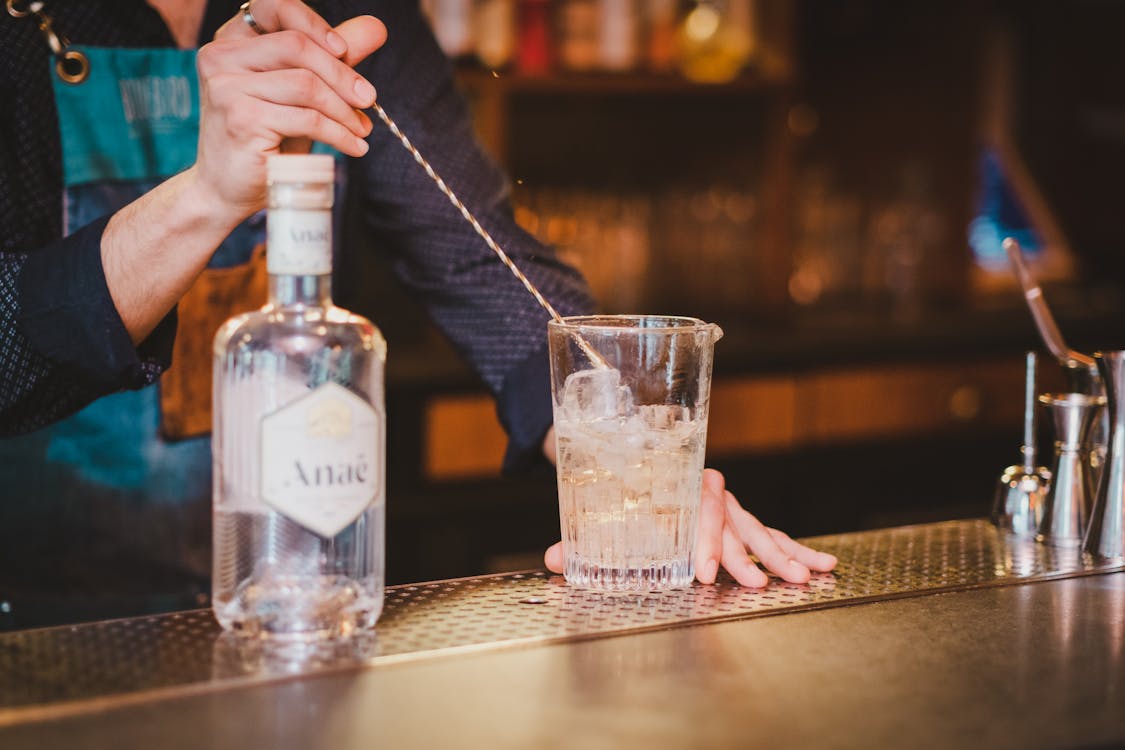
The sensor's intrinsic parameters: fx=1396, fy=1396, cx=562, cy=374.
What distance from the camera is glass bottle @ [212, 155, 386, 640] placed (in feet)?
2.83

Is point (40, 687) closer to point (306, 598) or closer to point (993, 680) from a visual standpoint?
point (306, 598)

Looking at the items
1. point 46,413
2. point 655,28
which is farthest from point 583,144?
point 46,413

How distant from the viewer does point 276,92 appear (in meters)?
0.99

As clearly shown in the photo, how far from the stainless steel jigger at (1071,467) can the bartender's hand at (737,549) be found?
0.24 m

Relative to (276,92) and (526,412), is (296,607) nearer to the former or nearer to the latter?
(276,92)

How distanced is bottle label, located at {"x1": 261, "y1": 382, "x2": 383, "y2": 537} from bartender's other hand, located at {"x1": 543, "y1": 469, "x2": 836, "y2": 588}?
27 cm

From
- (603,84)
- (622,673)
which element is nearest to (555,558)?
(622,673)

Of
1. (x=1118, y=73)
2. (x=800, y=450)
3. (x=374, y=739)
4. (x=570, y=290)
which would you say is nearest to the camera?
(x=374, y=739)

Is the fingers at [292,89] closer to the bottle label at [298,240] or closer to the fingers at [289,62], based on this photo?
the fingers at [289,62]

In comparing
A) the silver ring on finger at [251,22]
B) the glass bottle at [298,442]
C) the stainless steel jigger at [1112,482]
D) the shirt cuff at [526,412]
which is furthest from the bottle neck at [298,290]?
the stainless steel jigger at [1112,482]

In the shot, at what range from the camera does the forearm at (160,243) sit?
108cm

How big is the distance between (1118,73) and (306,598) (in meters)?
3.51

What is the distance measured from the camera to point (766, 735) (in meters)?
0.77

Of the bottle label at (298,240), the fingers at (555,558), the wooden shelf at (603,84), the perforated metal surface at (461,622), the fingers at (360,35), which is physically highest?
the wooden shelf at (603,84)
